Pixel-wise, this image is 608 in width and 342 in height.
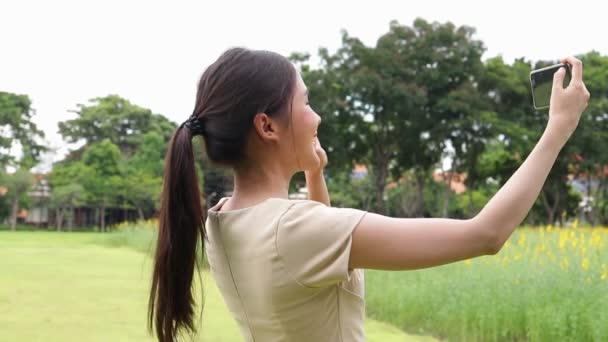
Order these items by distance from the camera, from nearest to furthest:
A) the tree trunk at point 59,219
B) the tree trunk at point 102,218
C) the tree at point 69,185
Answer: the tree at point 69,185, the tree trunk at point 102,218, the tree trunk at point 59,219

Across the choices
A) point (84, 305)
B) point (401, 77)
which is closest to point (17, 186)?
point (401, 77)

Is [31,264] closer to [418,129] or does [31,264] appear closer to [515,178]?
[515,178]

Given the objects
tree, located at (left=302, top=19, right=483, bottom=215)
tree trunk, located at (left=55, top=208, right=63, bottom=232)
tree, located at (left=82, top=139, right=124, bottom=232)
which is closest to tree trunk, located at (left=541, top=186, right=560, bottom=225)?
tree, located at (left=302, top=19, right=483, bottom=215)

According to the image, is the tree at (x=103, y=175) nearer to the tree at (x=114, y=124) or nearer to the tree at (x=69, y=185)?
the tree at (x=69, y=185)

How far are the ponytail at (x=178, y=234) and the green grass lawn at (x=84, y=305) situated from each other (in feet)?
7.17

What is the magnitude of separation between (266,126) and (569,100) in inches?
17.6

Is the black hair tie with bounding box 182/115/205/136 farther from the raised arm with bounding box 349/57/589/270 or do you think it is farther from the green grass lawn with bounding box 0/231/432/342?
the green grass lawn with bounding box 0/231/432/342

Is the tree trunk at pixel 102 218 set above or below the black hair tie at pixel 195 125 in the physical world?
below

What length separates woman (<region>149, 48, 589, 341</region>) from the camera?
0.98 meters

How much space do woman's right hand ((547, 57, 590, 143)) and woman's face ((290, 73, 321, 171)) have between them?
0.35 meters

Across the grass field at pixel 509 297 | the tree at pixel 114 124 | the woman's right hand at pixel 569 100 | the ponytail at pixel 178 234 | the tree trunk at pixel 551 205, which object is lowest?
the grass field at pixel 509 297

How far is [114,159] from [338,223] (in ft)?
89.2

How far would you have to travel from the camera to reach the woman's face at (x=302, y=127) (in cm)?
114

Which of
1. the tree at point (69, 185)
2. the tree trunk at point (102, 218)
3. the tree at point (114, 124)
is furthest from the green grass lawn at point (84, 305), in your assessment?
the tree at point (114, 124)
